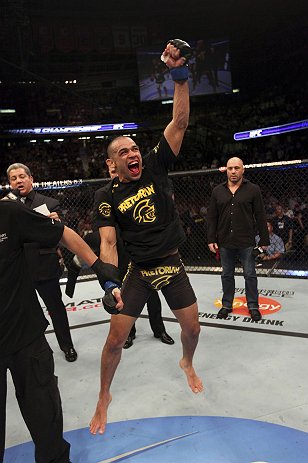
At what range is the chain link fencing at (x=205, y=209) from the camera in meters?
4.67

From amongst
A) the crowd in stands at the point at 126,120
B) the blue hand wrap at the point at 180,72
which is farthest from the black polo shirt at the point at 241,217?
the crowd in stands at the point at 126,120

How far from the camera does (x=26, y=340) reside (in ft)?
4.66

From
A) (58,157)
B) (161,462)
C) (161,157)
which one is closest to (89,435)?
(161,462)

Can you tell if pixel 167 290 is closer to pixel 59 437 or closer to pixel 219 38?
pixel 59 437

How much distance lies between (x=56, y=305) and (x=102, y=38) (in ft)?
46.9

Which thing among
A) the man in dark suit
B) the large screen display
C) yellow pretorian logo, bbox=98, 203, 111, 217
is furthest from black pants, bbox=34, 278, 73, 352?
the large screen display

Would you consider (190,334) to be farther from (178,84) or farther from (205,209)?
(205,209)

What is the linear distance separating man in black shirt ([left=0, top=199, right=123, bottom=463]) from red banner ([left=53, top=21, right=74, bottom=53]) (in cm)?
1485

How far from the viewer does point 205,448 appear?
5.64ft

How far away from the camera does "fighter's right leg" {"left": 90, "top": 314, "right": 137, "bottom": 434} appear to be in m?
1.91

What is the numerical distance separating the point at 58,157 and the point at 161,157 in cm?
1329

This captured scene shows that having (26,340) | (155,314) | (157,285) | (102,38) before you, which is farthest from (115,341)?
(102,38)

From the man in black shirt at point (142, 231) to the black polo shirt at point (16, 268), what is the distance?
1.77ft

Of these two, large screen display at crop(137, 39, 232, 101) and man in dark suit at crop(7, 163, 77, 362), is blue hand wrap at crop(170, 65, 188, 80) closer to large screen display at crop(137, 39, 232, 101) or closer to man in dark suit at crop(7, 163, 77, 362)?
man in dark suit at crop(7, 163, 77, 362)
